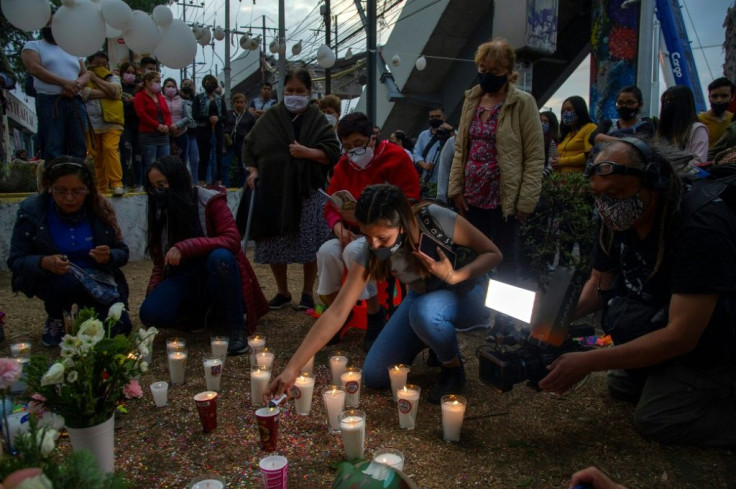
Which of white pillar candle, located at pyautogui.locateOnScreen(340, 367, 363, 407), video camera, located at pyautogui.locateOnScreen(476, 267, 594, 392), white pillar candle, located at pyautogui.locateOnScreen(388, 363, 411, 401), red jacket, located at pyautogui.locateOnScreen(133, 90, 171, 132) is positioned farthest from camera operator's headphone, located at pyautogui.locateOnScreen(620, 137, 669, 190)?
red jacket, located at pyautogui.locateOnScreen(133, 90, 171, 132)

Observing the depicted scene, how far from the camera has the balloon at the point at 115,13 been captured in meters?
6.26

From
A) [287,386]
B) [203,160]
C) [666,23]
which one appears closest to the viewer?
[287,386]

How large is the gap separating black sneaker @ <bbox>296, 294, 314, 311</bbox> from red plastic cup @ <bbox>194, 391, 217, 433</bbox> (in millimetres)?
2235

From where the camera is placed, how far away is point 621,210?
7.91 ft


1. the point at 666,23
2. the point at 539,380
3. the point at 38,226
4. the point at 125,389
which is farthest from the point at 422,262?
the point at 666,23

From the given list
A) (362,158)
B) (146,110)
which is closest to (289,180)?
(362,158)

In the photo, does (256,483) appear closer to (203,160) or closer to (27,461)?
(27,461)

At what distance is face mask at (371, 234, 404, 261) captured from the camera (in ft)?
9.21

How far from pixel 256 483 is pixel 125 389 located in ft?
2.36

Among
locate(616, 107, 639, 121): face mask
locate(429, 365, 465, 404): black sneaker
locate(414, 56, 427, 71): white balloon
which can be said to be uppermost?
locate(414, 56, 427, 71): white balloon

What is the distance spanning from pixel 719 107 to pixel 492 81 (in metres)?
2.71

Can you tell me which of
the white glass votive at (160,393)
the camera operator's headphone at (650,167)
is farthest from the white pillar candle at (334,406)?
the camera operator's headphone at (650,167)

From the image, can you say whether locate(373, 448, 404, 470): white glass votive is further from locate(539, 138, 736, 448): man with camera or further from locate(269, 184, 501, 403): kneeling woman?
locate(539, 138, 736, 448): man with camera

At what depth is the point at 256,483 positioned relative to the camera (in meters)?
2.24
